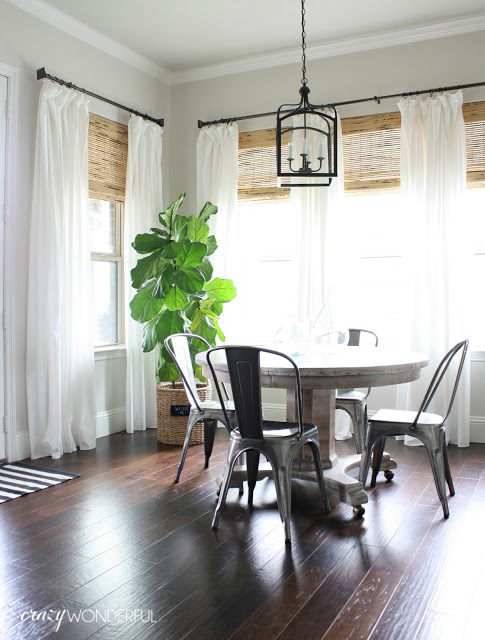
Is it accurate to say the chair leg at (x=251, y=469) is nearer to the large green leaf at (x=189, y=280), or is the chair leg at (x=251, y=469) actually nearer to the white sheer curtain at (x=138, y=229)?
the large green leaf at (x=189, y=280)

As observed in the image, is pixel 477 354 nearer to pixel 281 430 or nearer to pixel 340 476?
pixel 340 476

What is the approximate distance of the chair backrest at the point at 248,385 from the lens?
2.81m

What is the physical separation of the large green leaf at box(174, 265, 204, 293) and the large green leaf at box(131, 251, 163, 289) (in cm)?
19

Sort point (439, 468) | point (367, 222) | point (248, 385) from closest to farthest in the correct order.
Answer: point (248, 385) → point (439, 468) → point (367, 222)

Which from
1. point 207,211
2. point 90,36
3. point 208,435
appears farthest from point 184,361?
point 90,36

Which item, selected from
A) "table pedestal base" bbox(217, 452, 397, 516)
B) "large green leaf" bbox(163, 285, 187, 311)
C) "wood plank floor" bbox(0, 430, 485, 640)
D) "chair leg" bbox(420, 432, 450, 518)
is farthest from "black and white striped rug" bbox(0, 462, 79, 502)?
"chair leg" bbox(420, 432, 450, 518)

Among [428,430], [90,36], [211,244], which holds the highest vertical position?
[90,36]

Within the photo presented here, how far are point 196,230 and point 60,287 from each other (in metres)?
1.15

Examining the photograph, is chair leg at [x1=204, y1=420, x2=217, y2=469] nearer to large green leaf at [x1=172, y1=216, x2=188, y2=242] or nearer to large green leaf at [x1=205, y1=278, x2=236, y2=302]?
large green leaf at [x1=205, y1=278, x2=236, y2=302]

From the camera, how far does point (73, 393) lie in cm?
450

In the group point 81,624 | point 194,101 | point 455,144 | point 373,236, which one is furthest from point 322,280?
point 81,624

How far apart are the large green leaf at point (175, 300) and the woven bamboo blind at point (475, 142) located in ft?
7.55

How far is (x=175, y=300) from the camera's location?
181 inches

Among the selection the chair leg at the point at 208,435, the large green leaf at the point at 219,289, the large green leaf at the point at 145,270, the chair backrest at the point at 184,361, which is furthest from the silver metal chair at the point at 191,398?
the large green leaf at the point at 219,289
